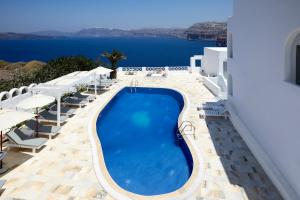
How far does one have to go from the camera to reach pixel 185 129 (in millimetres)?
13461

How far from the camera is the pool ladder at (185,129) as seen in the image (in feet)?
42.3

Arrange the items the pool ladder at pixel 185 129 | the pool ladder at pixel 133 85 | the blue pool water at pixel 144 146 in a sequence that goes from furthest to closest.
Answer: the pool ladder at pixel 133 85 → the pool ladder at pixel 185 129 → the blue pool water at pixel 144 146

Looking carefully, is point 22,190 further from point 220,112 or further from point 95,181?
point 220,112

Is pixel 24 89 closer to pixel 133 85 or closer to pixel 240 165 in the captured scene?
pixel 133 85

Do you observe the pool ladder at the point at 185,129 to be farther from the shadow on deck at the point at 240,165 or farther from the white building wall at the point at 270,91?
the white building wall at the point at 270,91

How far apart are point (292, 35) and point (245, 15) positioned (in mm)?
4978

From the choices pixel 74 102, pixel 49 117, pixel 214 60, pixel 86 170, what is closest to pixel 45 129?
pixel 49 117

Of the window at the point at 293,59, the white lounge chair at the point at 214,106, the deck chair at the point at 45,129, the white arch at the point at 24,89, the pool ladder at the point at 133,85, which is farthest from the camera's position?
the pool ladder at the point at 133,85

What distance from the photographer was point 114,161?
36.4 ft

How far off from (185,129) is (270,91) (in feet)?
17.1

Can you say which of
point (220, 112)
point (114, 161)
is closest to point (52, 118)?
point (114, 161)

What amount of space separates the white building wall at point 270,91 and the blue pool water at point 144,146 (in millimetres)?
2951

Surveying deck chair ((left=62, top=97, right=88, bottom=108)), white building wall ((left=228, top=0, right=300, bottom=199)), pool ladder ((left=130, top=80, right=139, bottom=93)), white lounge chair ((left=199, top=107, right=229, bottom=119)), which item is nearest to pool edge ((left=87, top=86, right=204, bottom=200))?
white building wall ((left=228, top=0, right=300, bottom=199))

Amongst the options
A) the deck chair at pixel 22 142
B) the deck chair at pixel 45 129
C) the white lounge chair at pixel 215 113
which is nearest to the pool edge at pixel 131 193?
the deck chair at pixel 45 129
